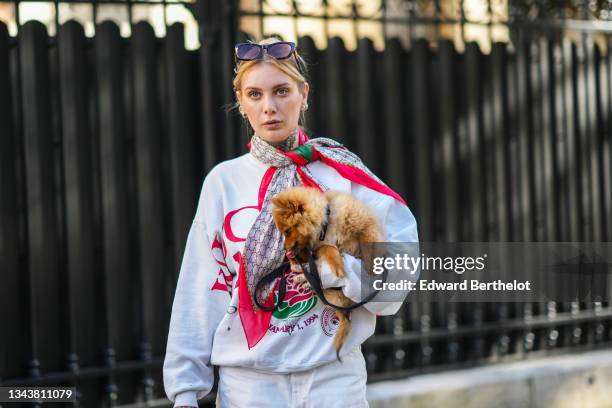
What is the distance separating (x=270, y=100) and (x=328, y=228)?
0.49 meters

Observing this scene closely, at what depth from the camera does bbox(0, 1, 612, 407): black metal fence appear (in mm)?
5586

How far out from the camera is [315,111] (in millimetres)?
6738

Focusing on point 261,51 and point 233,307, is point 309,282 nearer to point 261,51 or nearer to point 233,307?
point 233,307

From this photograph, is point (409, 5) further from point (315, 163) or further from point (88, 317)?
point (315, 163)

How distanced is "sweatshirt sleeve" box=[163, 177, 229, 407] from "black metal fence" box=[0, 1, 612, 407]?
2.66m

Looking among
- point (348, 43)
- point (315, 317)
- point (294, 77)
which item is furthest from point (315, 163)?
point (348, 43)

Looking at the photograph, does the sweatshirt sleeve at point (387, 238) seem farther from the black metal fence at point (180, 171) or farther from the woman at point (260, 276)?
the black metal fence at point (180, 171)

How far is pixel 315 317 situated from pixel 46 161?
3110mm

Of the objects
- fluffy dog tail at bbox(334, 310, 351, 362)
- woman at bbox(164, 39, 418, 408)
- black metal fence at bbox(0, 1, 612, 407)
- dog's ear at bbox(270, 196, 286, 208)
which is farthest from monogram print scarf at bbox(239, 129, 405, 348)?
black metal fence at bbox(0, 1, 612, 407)

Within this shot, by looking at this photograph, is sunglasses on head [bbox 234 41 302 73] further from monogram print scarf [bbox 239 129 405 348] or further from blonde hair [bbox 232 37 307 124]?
monogram print scarf [bbox 239 129 405 348]

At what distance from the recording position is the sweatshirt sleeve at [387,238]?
293cm

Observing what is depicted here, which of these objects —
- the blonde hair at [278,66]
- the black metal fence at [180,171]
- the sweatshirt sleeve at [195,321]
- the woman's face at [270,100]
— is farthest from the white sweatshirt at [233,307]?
the black metal fence at [180,171]

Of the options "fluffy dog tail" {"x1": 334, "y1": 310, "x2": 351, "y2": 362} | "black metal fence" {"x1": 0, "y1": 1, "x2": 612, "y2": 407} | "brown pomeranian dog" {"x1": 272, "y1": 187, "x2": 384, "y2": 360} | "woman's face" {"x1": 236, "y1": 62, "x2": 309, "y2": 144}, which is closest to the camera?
"brown pomeranian dog" {"x1": 272, "y1": 187, "x2": 384, "y2": 360}

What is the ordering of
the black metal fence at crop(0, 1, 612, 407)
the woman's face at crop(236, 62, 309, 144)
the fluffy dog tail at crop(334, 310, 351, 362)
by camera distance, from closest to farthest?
the fluffy dog tail at crop(334, 310, 351, 362), the woman's face at crop(236, 62, 309, 144), the black metal fence at crop(0, 1, 612, 407)
